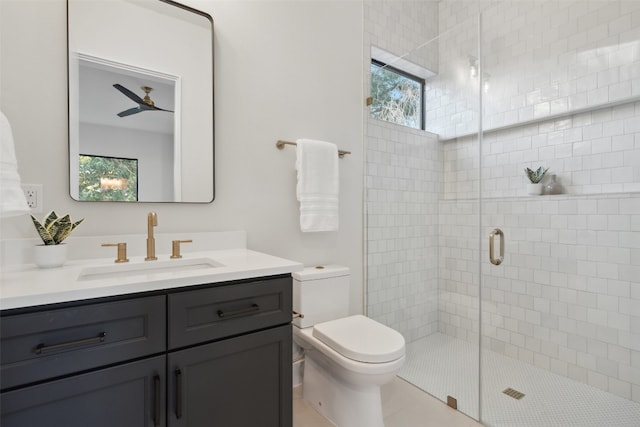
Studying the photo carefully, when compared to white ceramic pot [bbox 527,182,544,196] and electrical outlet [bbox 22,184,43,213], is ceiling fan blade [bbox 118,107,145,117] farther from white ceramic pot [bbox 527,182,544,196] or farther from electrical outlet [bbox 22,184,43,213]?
white ceramic pot [bbox 527,182,544,196]

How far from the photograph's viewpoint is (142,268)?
1.34m

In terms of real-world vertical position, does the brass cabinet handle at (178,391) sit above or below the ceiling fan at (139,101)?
below

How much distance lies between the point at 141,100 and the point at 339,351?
1478 mm

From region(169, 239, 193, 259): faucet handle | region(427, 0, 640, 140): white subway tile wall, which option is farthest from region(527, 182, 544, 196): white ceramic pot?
region(169, 239, 193, 259): faucet handle

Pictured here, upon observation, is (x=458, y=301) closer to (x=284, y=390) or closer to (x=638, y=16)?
(x=284, y=390)

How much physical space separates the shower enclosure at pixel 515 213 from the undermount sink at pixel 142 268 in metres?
1.28

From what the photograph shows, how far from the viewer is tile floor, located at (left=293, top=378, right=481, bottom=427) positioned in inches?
66.5

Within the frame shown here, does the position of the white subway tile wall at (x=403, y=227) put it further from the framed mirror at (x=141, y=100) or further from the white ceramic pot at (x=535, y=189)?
the framed mirror at (x=141, y=100)

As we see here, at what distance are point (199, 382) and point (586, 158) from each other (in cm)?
248

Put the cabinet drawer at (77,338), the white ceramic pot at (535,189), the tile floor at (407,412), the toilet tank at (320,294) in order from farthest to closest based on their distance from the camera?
the white ceramic pot at (535,189), the toilet tank at (320,294), the tile floor at (407,412), the cabinet drawer at (77,338)

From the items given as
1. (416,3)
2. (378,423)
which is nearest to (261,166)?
(378,423)

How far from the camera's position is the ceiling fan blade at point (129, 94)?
4.80ft

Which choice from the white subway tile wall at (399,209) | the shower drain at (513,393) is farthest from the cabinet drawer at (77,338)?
the shower drain at (513,393)

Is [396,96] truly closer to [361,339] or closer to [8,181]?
[361,339]
